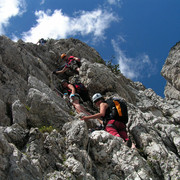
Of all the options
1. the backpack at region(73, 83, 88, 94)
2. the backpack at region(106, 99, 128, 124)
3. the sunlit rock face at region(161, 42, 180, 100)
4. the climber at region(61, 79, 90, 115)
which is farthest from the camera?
the sunlit rock face at region(161, 42, 180, 100)

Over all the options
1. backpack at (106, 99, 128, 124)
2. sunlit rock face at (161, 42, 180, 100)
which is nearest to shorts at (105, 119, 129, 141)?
backpack at (106, 99, 128, 124)

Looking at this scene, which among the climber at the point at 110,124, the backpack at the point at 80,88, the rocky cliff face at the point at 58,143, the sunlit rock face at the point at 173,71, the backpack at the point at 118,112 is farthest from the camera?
the sunlit rock face at the point at 173,71

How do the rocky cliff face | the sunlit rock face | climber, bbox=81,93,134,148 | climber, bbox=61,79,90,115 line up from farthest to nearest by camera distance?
the sunlit rock face, climber, bbox=61,79,90,115, climber, bbox=81,93,134,148, the rocky cliff face

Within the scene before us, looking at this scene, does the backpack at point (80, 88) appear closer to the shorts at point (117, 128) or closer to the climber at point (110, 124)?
the climber at point (110, 124)

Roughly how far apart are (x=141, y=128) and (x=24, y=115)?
5.64 m

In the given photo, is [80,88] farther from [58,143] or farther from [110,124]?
[58,143]

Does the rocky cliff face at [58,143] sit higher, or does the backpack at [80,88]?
the backpack at [80,88]

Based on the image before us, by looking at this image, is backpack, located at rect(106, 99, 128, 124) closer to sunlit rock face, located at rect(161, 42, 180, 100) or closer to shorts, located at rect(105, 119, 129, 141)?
shorts, located at rect(105, 119, 129, 141)

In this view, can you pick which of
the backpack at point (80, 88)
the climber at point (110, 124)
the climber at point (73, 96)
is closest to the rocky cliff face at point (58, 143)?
the climber at point (110, 124)

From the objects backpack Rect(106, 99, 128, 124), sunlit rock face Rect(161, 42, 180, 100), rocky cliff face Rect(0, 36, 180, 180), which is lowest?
rocky cliff face Rect(0, 36, 180, 180)

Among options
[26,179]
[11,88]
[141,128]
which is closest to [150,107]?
[141,128]

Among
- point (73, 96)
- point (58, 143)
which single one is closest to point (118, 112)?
point (58, 143)

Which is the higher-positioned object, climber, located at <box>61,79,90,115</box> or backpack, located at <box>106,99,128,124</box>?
climber, located at <box>61,79,90,115</box>

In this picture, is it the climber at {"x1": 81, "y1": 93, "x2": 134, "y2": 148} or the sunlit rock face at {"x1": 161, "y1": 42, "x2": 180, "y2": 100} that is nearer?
the climber at {"x1": 81, "y1": 93, "x2": 134, "y2": 148}
